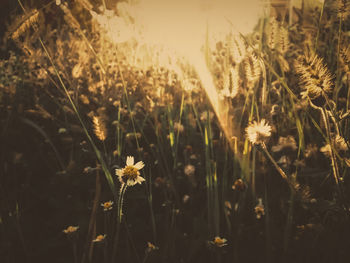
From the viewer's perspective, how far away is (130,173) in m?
0.74

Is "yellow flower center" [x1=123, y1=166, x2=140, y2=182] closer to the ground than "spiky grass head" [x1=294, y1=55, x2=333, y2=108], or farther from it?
closer to the ground

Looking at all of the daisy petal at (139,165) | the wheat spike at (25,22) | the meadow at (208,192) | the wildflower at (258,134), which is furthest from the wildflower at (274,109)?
the wheat spike at (25,22)

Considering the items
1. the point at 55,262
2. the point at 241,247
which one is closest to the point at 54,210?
the point at 55,262

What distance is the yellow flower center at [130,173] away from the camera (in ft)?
2.37

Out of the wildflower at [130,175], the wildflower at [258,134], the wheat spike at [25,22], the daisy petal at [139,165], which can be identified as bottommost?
the wildflower at [130,175]

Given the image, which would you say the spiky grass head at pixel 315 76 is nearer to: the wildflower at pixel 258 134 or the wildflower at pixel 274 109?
the wildflower at pixel 258 134

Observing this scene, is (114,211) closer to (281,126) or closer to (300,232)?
(300,232)

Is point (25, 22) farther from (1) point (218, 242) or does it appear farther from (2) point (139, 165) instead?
(1) point (218, 242)

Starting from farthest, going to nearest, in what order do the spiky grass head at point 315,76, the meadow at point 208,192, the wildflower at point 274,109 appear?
the wildflower at point 274,109 → the meadow at point 208,192 → the spiky grass head at point 315,76

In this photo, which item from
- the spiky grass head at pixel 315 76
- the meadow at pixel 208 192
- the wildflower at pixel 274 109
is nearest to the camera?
the spiky grass head at pixel 315 76

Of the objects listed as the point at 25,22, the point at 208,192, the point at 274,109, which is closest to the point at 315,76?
the point at 208,192

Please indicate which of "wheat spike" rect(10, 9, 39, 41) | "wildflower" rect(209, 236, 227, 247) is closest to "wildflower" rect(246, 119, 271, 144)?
"wildflower" rect(209, 236, 227, 247)

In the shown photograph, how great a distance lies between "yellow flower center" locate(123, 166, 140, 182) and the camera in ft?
2.37

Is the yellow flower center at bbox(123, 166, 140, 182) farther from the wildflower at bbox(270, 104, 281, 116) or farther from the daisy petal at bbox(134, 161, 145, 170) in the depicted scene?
the wildflower at bbox(270, 104, 281, 116)
